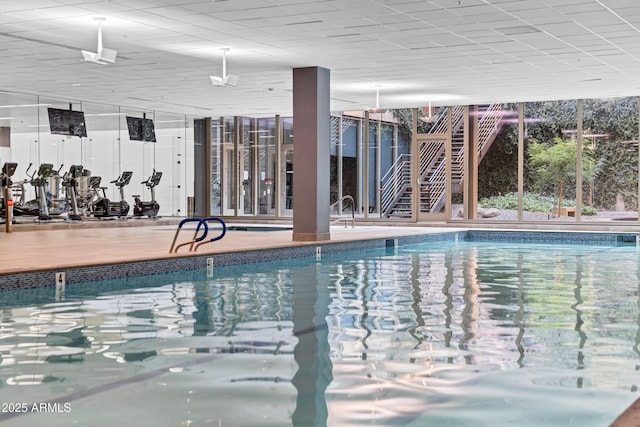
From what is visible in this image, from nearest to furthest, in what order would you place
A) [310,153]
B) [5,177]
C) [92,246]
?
[92,246], [310,153], [5,177]

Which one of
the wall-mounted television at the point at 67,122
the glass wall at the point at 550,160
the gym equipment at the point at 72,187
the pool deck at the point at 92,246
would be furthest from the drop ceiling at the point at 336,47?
the pool deck at the point at 92,246

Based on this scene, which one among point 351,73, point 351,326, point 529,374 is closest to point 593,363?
point 529,374

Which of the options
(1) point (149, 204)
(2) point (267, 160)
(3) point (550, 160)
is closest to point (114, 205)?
(1) point (149, 204)

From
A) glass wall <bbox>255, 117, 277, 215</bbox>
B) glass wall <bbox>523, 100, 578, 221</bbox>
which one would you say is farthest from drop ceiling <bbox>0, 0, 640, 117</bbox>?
glass wall <bbox>255, 117, 277, 215</bbox>

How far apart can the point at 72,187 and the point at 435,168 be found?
841 cm

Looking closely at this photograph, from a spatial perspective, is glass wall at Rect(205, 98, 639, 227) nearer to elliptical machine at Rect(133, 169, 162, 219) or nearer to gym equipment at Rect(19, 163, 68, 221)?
elliptical machine at Rect(133, 169, 162, 219)

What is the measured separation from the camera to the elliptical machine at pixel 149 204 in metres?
19.4

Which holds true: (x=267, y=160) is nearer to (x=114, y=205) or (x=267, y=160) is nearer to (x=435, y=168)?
(x=114, y=205)

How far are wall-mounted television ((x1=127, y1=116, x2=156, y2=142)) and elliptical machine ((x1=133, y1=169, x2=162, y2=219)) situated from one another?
935mm

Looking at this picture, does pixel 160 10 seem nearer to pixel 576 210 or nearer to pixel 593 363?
pixel 593 363

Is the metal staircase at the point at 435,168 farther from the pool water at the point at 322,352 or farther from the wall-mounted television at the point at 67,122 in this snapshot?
the pool water at the point at 322,352

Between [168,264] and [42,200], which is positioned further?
[42,200]

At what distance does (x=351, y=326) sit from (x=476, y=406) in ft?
7.00

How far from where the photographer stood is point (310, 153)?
41.7 ft
